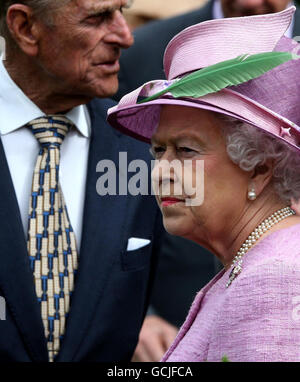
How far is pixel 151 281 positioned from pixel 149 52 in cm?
166

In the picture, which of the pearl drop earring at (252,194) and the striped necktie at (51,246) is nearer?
the pearl drop earring at (252,194)

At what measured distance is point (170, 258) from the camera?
5449 millimetres

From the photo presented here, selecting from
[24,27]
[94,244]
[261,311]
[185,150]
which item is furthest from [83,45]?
[261,311]

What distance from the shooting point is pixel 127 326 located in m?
4.01

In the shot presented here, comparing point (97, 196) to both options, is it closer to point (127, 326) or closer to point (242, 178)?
point (127, 326)

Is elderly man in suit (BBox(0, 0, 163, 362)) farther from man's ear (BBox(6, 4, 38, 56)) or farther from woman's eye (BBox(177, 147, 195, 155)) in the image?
woman's eye (BBox(177, 147, 195, 155))

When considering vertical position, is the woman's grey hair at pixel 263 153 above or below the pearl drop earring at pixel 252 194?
above

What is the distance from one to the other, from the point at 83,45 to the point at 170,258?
1857mm

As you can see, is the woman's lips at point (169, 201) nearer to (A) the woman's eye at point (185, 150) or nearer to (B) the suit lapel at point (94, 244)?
(A) the woman's eye at point (185, 150)

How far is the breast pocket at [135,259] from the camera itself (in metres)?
3.96

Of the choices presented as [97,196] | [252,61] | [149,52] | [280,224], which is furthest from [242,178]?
[149,52]

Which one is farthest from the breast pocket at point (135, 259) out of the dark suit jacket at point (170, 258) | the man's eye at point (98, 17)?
the dark suit jacket at point (170, 258)

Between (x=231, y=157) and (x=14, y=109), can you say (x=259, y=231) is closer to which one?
(x=231, y=157)

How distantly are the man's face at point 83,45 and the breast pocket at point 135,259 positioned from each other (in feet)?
2.17
